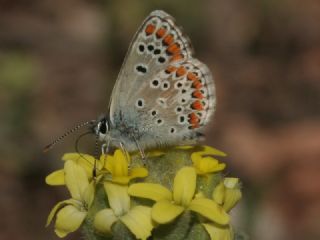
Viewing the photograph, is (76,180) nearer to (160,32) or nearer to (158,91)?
(158,91)

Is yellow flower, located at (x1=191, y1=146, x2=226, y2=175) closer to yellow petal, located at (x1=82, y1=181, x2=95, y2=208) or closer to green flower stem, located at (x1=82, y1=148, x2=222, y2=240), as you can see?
green flower stem, located at (x1=82, y1=148, x2=222, y2=240)

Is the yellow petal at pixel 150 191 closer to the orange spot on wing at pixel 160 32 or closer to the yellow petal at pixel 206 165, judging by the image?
the yellow petal at pixel 206 165

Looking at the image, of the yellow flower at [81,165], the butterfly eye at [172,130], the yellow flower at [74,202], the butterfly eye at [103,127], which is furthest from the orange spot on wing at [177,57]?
the yellow flower at [74,202]

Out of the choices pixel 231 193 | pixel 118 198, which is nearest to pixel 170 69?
pixel 231 193

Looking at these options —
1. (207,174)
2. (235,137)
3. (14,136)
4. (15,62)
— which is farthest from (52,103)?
(207,174)

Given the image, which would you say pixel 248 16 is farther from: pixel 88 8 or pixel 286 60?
pixel 88 8

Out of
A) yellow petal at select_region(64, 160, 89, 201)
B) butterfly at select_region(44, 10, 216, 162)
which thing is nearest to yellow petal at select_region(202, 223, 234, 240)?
yellow petal at select_region(64, 160, 89, 201)

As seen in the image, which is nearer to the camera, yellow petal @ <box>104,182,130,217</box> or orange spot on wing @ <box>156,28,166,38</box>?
yellow petal @ <box>104,182,130,217</box>
